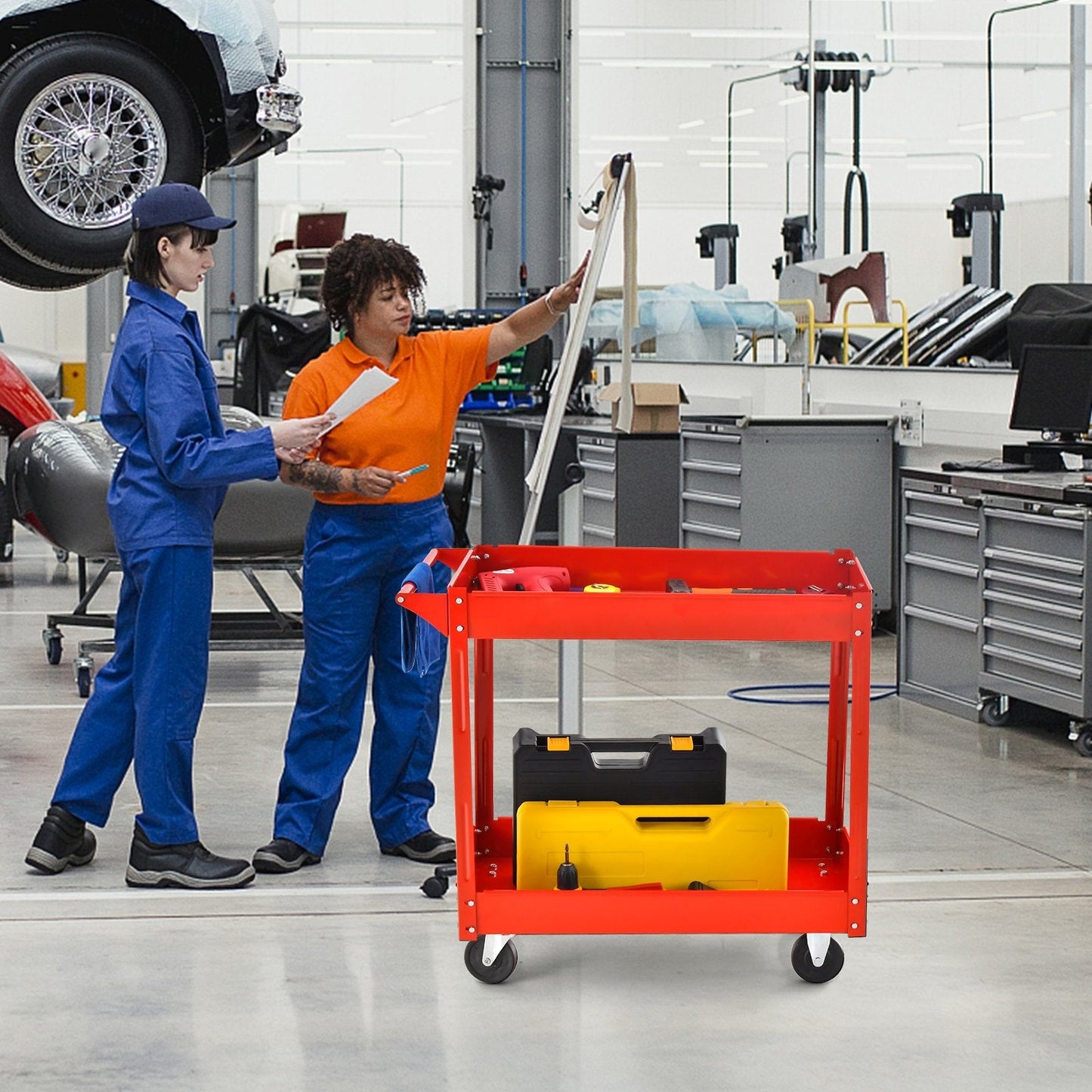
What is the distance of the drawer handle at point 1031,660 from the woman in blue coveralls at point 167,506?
268 centimetres

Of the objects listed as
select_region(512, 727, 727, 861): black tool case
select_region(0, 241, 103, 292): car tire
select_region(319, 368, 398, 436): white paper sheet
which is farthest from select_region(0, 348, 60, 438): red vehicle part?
select_region(512, 727, 727, 861): black tool case

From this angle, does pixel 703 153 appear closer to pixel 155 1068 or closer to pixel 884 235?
pixel 884 235

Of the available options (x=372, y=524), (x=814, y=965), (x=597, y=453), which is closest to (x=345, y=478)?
(x=372, y=524)

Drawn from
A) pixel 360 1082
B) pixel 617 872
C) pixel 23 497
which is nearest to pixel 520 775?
pixel 617 872

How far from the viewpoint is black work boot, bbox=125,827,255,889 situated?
373 centimetres

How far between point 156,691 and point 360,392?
754 millimetres

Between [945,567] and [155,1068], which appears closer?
[155,1068]

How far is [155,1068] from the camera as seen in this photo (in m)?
2.74

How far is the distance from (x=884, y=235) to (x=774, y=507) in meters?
8.83

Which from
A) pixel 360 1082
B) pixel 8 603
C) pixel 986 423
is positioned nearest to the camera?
pixel 360 1082

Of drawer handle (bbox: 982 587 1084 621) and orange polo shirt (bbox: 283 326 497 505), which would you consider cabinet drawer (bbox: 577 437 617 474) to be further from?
orange polo shirt (bbox: 283 326 497 505)

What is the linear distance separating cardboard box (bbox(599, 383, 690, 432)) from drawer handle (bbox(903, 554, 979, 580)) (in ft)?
7.92

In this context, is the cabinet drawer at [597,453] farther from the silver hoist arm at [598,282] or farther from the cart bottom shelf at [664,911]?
the cart bottom shelf at [664,911]

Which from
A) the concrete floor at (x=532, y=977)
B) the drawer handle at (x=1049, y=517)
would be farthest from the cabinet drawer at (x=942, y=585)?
the concrete floor at (x=532, y=977)
